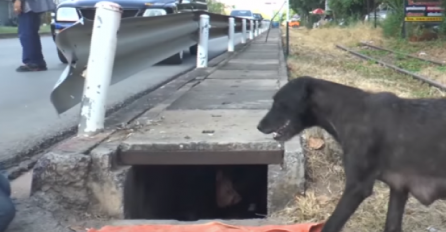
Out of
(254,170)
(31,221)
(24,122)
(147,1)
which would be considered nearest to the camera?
(31,221)

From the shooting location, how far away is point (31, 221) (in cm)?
376

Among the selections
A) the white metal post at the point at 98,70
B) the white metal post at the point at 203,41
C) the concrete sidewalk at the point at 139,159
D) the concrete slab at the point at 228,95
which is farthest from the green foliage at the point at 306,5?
the concrete sidewalk at the point at 139,159

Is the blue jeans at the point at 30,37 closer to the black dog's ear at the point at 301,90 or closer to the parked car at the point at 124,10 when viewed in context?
the parked car at the point at 124,10

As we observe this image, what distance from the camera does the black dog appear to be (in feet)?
10.7

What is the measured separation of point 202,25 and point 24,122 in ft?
11.9

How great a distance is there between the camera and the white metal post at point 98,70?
4652 millimetres

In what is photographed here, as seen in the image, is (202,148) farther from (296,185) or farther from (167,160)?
(296,185)

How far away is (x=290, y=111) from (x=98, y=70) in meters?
1.63

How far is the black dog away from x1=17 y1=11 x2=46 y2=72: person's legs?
29.3ft

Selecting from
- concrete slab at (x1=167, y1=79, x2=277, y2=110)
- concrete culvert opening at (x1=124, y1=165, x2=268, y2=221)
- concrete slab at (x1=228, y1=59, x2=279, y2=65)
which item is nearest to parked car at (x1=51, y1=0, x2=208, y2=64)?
concrete slab at (x1=228, y1=59, x2=279, y2=65)

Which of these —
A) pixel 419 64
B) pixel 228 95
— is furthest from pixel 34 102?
pixel 419 64

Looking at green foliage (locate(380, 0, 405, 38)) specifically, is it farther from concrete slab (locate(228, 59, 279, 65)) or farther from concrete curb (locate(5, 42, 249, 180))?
concrete curb (locate(5, 42, 249, 180))

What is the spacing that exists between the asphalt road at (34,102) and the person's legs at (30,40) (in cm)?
25

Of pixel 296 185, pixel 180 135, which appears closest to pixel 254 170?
pixel 180 135
